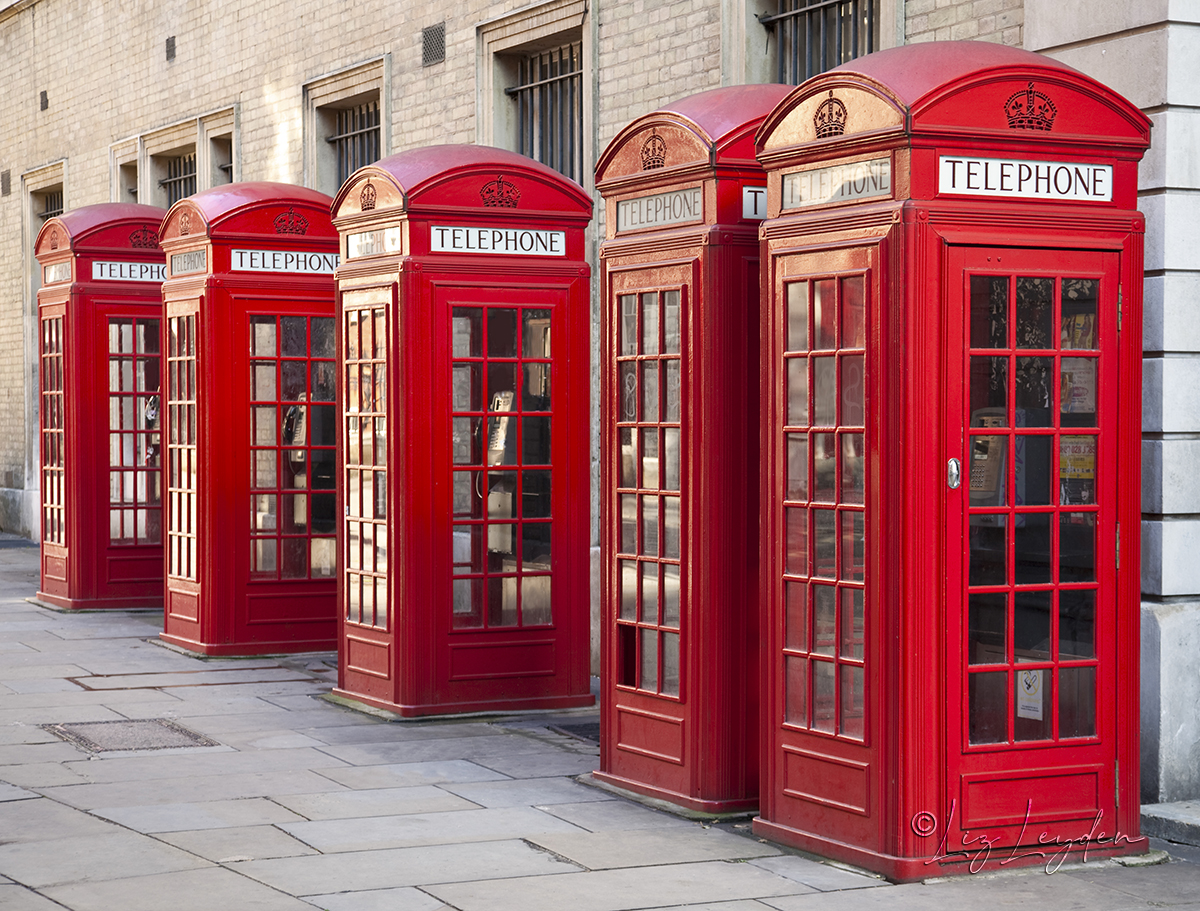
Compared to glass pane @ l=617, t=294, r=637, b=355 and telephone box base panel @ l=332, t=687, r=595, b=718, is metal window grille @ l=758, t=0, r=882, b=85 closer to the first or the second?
glass pane @ l=617, t=294, r=637, b=355

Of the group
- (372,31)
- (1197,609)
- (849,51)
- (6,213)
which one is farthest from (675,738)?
(6,213)

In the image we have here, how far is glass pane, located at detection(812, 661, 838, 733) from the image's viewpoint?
635 centimetres

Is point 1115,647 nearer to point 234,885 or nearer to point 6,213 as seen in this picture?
point 234,885

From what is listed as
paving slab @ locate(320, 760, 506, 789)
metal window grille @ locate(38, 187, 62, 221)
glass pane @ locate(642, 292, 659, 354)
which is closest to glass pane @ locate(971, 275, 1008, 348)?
glass pane @ locate(642, 292, 659, 354)

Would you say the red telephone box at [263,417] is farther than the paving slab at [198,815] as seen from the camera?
Yes

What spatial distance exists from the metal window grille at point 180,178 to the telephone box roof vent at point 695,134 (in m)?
12.8

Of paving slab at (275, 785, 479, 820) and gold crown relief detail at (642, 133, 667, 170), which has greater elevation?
A: gold crown relief detail at (642, 133, 667, 170)

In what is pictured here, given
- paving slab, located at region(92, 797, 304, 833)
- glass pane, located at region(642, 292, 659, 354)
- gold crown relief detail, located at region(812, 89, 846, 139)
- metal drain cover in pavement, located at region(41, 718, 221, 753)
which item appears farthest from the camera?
metal drain cover in pavement, located at region(41, 718, 221, 753)

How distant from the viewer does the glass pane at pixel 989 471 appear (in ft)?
20.1

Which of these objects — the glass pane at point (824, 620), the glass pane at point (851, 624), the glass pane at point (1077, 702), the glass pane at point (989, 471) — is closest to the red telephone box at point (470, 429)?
Result: the glass pane at point (824, 620)

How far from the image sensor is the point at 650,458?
743cm

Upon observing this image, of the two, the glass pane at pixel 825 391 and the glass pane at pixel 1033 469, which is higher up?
the glass pane at pixel 825 391

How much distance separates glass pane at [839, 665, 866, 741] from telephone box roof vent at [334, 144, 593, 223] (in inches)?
156

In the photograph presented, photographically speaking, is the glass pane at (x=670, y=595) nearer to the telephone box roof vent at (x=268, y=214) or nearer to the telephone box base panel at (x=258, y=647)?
the telephone box base panel at (x=258, y=647)
